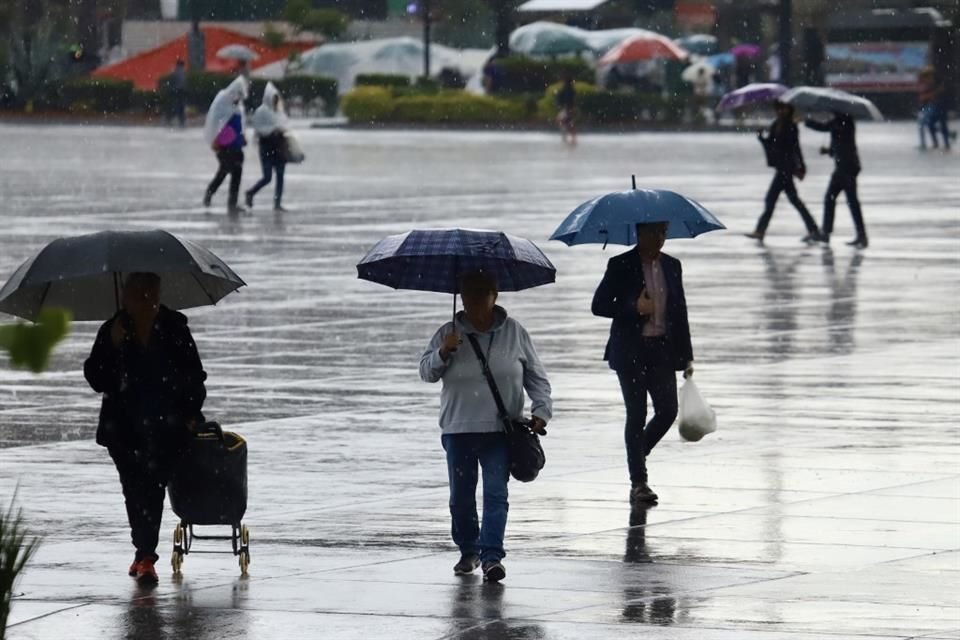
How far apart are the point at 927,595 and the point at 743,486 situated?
2.77 meters

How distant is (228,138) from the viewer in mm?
30781

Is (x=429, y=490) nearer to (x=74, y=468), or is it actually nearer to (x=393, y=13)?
(x=74, y=468)

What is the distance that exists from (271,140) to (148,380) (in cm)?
2308

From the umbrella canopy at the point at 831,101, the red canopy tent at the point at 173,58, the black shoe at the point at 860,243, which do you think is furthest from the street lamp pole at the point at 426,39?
the black shoe at the point at 860,243

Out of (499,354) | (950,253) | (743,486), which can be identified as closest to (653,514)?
(743,486)

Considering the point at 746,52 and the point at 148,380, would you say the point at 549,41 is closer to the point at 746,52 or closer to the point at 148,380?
the point at 746,52

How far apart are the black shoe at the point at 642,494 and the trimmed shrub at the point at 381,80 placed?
204 ft

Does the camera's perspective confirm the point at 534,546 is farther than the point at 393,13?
No

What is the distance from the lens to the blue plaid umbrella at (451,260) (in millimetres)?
8844

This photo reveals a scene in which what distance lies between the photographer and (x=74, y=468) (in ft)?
37.8

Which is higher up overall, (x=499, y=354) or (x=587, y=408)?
(x=499, y=354)

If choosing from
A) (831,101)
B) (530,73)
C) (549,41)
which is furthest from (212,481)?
(530,73)

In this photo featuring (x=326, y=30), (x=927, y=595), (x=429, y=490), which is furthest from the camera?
(x=326, y=30)

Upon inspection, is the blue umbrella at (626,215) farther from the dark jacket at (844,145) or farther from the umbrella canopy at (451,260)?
the dark jacket at (844,145)
